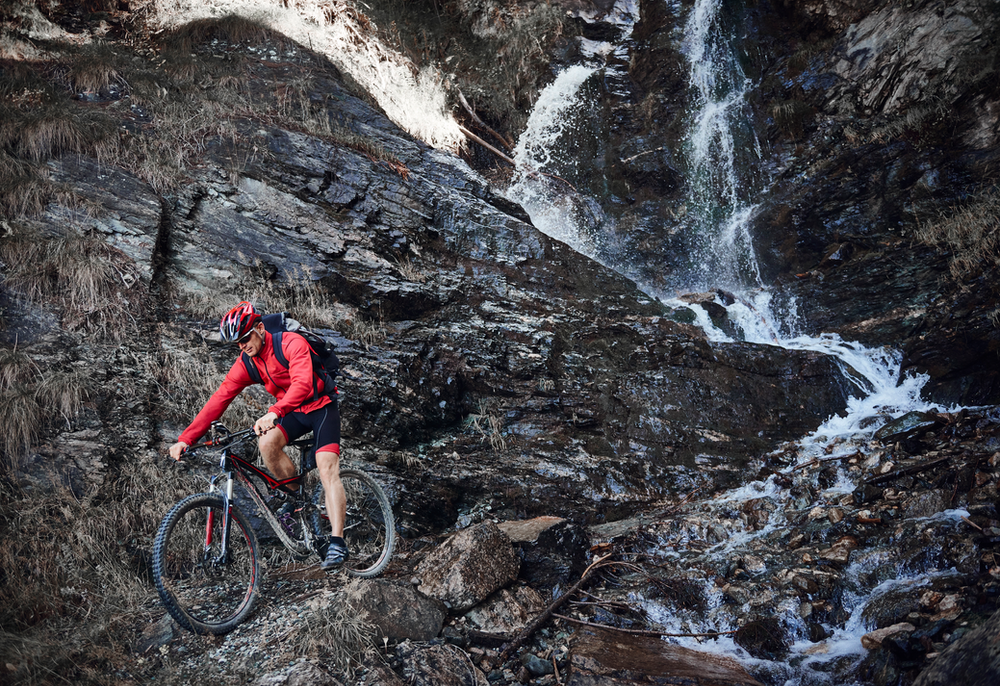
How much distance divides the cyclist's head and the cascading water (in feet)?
14.1

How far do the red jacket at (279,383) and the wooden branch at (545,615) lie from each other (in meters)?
2.47

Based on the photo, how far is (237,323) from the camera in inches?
169

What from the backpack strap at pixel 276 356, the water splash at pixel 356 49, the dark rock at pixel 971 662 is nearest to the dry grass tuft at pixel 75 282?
the backpack strap at pixel 276 356

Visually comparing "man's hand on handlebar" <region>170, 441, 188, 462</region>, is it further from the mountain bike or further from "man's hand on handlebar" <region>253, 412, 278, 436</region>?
"man's hand on handlebar" <region>253, 412, 278, 436</region>

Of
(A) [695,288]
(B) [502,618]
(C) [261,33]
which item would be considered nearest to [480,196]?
(A) [695,288]

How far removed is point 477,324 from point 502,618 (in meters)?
4.69

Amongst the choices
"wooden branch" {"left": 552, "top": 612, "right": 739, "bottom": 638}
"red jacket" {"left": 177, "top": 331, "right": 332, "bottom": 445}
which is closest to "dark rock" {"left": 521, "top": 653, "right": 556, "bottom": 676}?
"wooden branch" {"left": 552, "top": 612, "right": 739, "bottom": 638}

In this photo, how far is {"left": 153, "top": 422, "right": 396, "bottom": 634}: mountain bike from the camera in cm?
418

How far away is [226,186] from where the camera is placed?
8492 millimetres

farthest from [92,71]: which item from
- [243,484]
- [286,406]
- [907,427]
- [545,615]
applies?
[907,427]

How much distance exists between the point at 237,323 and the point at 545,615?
3.45 m

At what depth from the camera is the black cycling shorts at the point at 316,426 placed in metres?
4.68

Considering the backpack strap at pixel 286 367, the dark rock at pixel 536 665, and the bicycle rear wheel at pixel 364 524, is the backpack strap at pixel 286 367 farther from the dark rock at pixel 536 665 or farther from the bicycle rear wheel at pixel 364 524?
the dark rock at pixel 536 665

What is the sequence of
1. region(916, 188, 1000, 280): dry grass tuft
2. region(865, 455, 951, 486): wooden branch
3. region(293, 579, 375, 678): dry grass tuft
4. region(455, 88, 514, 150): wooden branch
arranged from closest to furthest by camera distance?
region(293, 579, 375, 678): dry grass tuft < region(865, 455, 951, 486): wooden branch < region(916, 188, 1000, 280): dry grass tuft < region(455, 88, 514, 150): wooden branch
